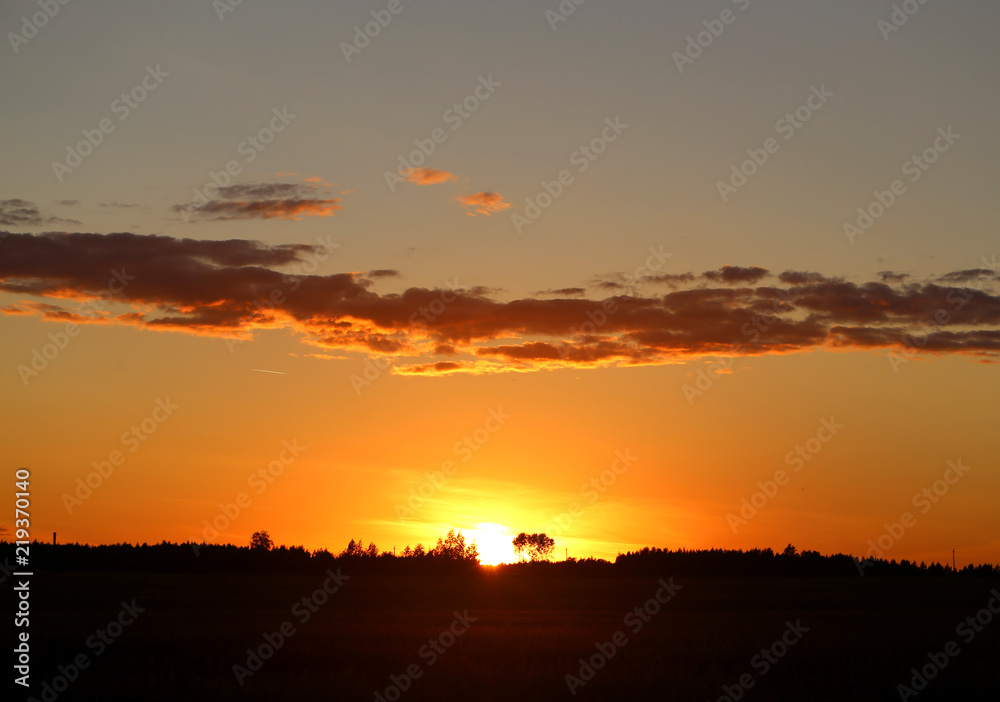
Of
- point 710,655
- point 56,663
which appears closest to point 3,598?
point 56,663

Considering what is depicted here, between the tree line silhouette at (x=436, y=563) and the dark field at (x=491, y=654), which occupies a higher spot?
the tree line silhouette at (x=436, y=563)

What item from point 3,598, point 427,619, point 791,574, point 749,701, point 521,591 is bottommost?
point 749,701

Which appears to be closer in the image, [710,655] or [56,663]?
[56,663]

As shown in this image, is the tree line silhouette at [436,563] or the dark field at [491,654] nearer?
the dark field at [491,654]

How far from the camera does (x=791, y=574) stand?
4082 inches

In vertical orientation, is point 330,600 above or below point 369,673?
above

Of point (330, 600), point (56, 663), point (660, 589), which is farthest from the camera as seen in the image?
point (660, 589)

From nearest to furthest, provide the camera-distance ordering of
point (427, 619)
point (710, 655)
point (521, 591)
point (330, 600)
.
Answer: point (710, 655)
point (427, 619)
point (330, 600)
point (521, 591)

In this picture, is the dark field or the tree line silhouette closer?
the dark field

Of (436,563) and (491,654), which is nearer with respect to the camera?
(491,654)

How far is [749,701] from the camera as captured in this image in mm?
18828

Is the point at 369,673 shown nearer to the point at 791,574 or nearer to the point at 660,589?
the point at 660,589

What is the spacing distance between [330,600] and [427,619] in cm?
1937

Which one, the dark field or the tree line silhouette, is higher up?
the tree line silhouette
